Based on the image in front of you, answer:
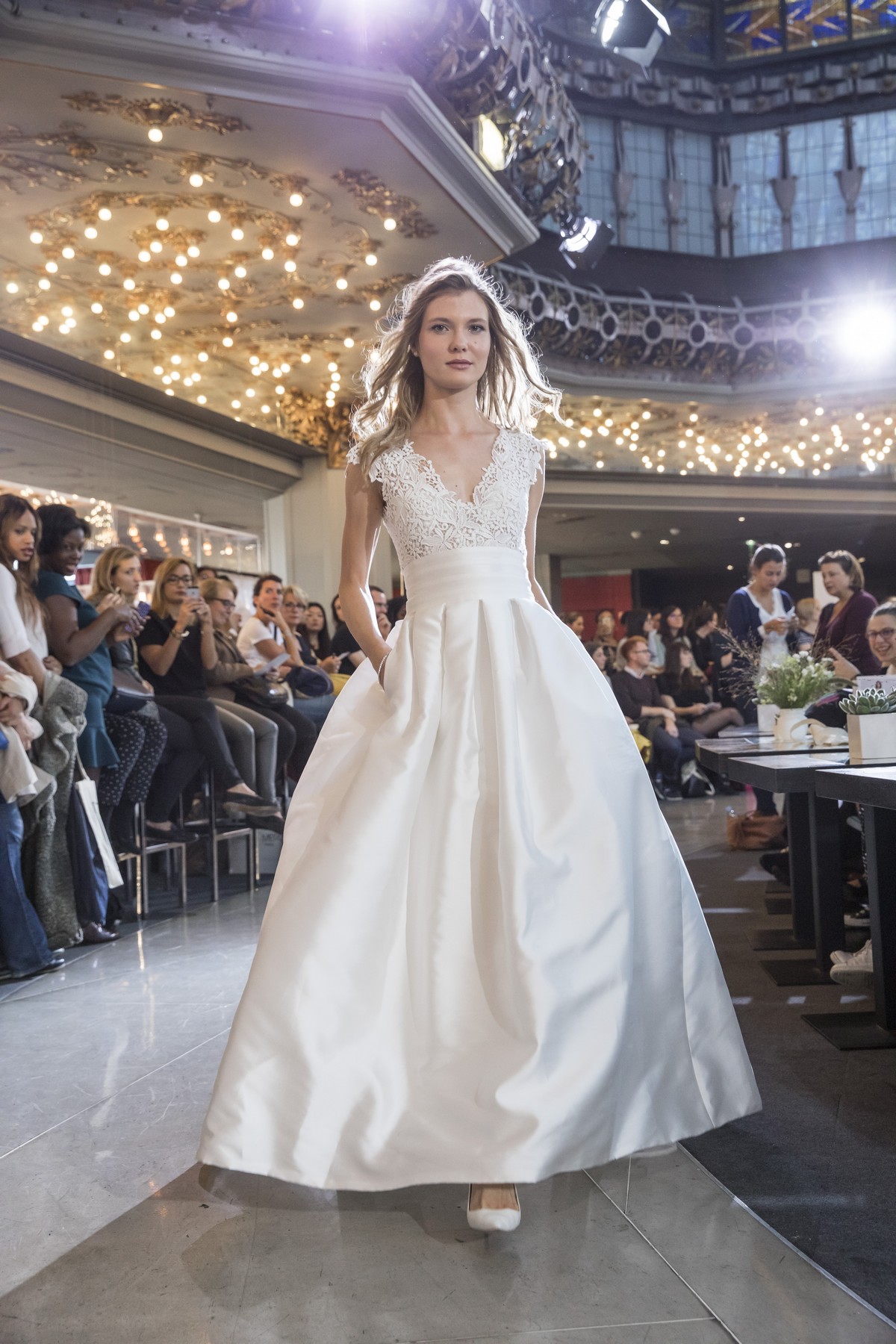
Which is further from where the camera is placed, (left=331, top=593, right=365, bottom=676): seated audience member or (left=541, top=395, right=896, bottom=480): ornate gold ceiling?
(left=541, top=395, right=896, bottom=480): ornate gold ceiling

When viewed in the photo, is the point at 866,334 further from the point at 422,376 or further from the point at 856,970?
the point at 422,376

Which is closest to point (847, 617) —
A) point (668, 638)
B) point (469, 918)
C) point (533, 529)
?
point (533, 529)

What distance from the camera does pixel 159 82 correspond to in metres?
5.48

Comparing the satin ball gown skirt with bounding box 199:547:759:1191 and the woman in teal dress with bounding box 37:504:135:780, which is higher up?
the woman in teal dress with bounding box 37:504:135:780

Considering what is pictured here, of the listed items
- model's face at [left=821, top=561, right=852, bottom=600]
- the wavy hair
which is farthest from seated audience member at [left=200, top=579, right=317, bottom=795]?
model's face at [left=821, top=561, right=852, bottom=600]

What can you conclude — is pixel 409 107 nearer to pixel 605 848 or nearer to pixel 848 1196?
pixel 605 848

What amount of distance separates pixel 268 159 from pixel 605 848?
553cm

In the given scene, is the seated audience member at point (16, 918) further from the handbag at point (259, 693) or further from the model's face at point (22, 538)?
the handbag at point (259, 693)

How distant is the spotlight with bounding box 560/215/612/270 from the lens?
1226 cm

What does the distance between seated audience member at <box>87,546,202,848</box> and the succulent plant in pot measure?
2789 mm

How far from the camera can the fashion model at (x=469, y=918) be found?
1759 millimetres

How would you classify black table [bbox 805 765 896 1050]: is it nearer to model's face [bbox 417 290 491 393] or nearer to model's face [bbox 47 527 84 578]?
model's face [bbox 417 290 491 393]

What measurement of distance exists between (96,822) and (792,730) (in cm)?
250

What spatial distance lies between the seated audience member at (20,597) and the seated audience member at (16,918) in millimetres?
547
